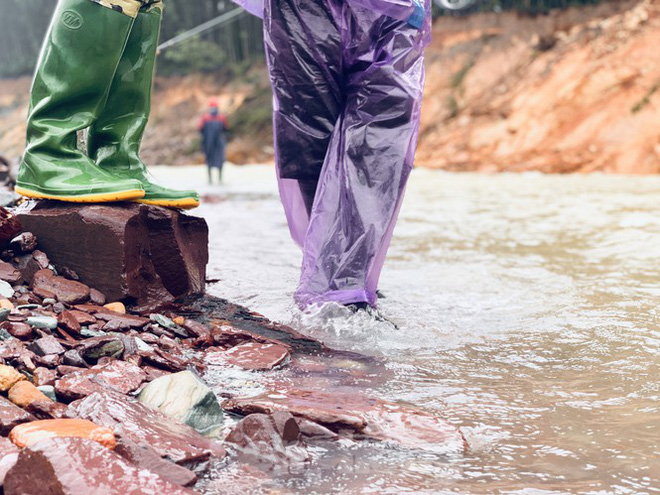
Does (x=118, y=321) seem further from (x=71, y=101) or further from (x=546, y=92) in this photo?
(x=546, y=92)

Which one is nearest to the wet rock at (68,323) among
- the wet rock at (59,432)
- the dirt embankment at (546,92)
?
the wet rock at (59,432)

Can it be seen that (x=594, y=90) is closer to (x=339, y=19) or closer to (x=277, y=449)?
(x=339, y=19)

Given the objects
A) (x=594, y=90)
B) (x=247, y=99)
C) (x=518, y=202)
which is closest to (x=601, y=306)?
(x=518, y=202)

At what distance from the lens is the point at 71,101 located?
2324 millimetres

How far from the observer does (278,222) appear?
5508 mm

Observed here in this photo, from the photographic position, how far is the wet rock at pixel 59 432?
4.17 feet

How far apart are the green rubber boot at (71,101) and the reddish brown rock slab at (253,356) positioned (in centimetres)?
58

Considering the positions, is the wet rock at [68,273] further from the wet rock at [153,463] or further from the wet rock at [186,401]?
the wet rock at [153,463]

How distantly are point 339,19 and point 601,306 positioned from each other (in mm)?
1238

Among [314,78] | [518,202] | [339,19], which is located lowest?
[518,202]

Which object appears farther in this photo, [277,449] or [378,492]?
[277,449]

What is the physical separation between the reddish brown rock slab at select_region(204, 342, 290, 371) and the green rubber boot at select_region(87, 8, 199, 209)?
61cm

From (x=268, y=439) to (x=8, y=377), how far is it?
0.51 meters

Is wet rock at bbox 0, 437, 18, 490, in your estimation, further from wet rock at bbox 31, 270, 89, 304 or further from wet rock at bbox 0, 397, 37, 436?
wet rock at bbox 31, 270, 89, 304
